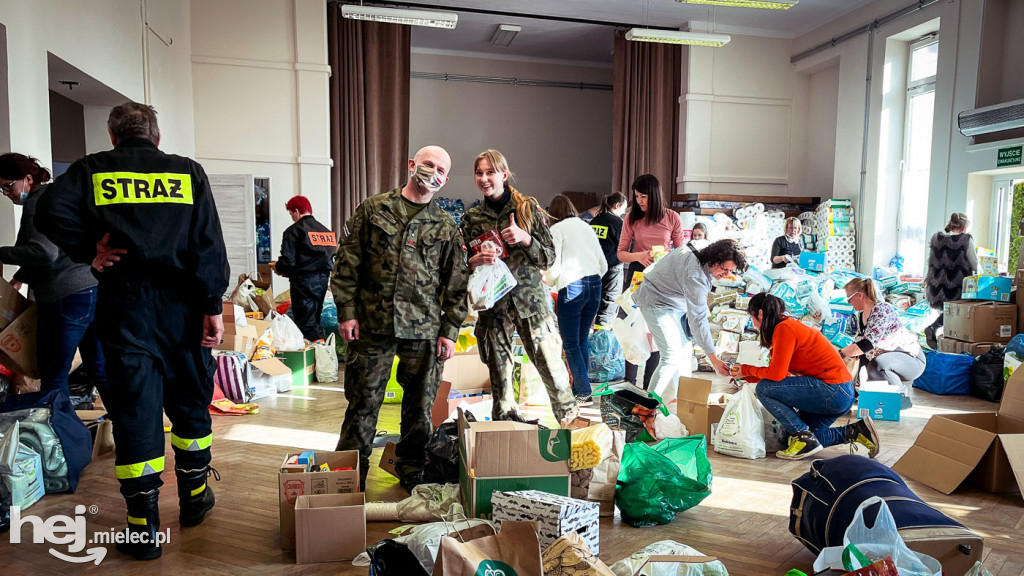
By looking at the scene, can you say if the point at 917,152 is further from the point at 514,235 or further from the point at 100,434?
the point at 100,434

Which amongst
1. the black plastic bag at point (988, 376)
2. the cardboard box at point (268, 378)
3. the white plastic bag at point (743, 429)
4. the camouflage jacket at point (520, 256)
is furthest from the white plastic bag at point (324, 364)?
the black plastic bag at point (988, 376)

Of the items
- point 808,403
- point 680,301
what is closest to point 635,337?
point 680,301

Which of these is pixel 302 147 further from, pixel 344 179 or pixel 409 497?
pixel 409 497

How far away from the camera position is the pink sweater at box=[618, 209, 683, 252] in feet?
16.9

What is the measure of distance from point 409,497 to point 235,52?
7.16 metres

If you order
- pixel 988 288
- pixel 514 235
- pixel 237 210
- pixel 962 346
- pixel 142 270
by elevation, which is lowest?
pixel 962 346

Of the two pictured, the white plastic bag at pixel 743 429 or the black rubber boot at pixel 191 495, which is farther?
the white plastic bag at pixel 743 429

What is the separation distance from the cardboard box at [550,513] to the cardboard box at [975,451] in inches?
74.8

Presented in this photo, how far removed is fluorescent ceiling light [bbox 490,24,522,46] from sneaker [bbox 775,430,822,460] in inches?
326

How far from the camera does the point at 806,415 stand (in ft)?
12.9

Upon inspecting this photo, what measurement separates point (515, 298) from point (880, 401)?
2.82 meters

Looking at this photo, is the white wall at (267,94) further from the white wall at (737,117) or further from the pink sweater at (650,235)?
the white wall at (737,117)

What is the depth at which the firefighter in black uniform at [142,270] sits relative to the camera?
2.38 m

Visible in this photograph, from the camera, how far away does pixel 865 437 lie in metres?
3.75
